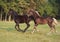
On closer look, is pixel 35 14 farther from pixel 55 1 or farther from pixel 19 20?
pixel 55 1

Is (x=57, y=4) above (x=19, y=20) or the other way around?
the other way around

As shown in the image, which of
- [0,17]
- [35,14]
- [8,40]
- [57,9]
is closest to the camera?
[8,40]

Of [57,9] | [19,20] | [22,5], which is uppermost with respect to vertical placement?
[19,20]

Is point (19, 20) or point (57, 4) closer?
point (19, 20)

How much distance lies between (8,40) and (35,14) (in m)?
5.02

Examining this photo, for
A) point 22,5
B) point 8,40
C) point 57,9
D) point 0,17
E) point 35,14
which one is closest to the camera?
point 8,40

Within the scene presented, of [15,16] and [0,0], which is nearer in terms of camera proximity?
[15,16]

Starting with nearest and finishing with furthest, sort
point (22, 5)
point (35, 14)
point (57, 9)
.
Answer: point (35, 14)
point (22, 5)
point (57, 9)

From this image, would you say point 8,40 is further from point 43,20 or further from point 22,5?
point 22,5

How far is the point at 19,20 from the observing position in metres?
18.7

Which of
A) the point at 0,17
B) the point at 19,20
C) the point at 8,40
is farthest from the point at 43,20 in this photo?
the point at 0,17

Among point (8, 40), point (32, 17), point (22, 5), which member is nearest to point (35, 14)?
point (32, 17)

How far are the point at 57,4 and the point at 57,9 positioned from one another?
6.39ft

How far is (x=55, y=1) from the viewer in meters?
69.6
